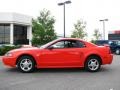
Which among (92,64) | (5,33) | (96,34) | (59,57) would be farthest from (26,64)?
(96,34)

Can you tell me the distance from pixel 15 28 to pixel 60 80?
155 ft

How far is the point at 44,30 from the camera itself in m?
40.6

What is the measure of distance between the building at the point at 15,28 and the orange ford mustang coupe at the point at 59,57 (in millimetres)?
40946

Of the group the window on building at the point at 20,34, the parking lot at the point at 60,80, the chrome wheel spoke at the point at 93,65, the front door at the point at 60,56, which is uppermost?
the window on building at the point at 20,34

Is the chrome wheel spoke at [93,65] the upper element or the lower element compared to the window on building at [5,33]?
lower

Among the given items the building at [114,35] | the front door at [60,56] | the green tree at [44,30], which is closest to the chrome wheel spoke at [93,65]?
the front door at [60,56]

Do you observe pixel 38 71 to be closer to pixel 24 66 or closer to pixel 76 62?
pixel 24 66

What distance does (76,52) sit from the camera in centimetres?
1314

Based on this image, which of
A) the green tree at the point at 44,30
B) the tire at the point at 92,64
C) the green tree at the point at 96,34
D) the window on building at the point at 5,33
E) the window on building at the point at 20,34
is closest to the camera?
the tire at the point at 92,64

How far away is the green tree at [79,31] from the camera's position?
188ft

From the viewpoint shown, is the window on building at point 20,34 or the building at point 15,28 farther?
the window on building at point 20,34

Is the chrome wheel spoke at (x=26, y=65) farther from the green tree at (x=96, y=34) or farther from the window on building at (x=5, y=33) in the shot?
the green tree at (x=96, y=34)

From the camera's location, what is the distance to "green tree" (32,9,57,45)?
129 feet

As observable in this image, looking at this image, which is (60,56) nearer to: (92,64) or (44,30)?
(92,64)
